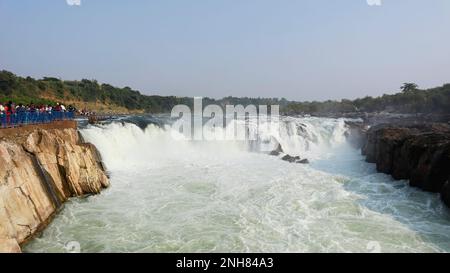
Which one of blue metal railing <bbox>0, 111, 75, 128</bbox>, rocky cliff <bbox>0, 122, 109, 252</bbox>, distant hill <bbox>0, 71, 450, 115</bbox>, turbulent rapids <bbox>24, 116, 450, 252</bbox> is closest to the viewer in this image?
rocky cliff <bbox>0, 122, 109, 252</bbox>

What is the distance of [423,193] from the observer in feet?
48.8

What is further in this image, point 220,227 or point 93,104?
point 93,104

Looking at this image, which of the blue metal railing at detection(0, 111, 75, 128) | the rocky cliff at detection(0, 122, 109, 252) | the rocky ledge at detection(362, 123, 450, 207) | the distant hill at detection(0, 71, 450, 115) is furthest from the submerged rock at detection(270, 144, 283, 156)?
the distant hill at detection(0, 71, 450, 115)

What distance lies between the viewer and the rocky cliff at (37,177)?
9.74 meters

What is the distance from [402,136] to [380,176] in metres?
2.54

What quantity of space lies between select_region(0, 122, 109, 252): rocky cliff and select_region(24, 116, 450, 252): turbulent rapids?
0.61 metres

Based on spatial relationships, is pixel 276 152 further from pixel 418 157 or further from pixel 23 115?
pixel 23 115

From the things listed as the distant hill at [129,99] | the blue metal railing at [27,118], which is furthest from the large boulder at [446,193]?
the distant hill at [129,99]

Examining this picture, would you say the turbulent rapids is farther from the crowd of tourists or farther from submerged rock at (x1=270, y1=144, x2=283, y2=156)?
submerged rock at (x1=270, y1=144, x2=283, y2=156)

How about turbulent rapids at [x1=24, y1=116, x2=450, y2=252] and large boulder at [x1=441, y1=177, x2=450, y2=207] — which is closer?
turbulent rapids at [x1=24, y1=116, x2=450, y2=252]

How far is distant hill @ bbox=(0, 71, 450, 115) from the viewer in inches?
1965

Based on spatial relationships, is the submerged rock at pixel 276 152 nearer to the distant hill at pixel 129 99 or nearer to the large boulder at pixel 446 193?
the large boulder at pixel 446 193
